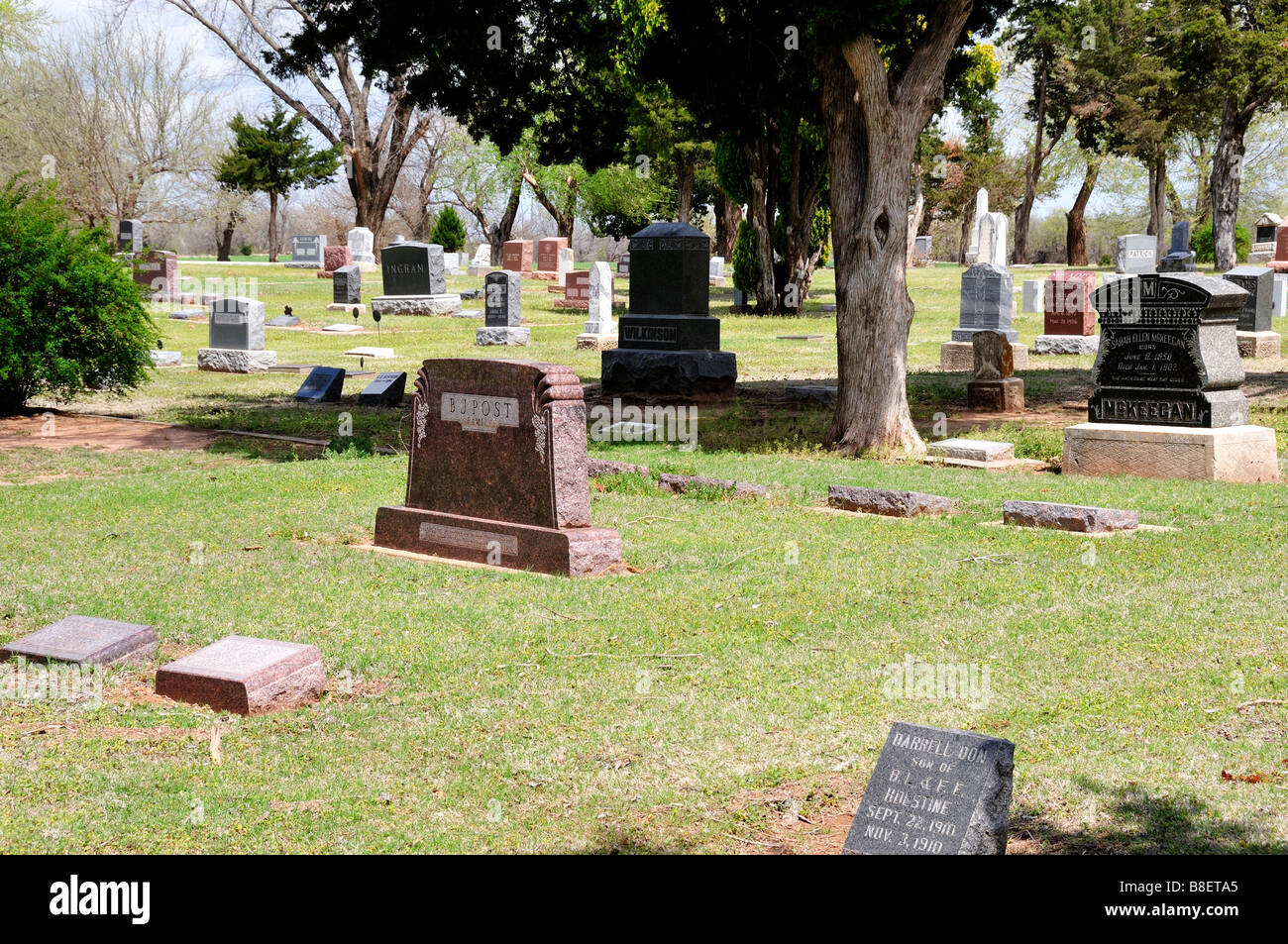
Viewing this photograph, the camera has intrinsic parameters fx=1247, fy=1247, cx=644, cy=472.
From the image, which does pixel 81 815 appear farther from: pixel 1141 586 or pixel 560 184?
pixel 560 184

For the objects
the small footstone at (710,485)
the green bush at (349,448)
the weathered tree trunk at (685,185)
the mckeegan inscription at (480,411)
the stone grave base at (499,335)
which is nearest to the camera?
the mckeegan inscription at (480,411)

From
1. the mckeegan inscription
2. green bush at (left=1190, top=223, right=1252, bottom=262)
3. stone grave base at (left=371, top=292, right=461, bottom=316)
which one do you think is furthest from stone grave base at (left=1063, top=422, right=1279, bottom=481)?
green bush at (left=1190, top=223, right=1252, bottom=262)

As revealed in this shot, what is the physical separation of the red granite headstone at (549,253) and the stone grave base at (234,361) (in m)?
24.7

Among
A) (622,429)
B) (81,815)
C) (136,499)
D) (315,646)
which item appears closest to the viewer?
(81,815)

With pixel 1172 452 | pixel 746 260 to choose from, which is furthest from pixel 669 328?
pixel 746 260

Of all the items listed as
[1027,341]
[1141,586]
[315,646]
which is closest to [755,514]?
[1141,586]

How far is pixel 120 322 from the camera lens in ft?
52.3

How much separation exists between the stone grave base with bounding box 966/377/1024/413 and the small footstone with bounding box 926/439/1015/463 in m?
3.59

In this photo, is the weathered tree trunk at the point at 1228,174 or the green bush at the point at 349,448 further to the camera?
the weathered tree trunk at the point at 1228,174

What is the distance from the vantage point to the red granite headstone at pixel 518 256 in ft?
153

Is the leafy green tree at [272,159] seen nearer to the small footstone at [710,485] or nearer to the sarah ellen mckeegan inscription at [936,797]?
the small footstone at [710,485]

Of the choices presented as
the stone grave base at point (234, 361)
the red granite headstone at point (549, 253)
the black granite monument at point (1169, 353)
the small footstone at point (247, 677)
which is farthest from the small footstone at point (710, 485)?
the red granite headstone at point (549, 253)

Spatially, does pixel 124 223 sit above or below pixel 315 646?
above

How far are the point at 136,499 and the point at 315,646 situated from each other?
5491 mm
